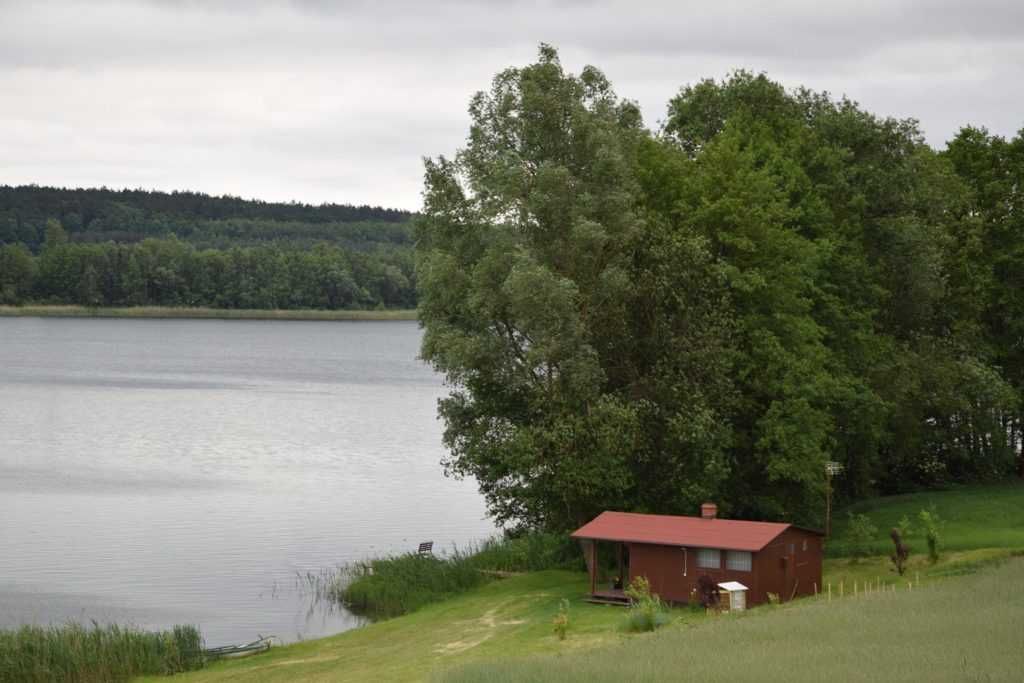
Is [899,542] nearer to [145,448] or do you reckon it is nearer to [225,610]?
[225,610]

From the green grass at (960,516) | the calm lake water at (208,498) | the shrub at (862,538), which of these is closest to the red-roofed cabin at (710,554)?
the shrub at (862,538)

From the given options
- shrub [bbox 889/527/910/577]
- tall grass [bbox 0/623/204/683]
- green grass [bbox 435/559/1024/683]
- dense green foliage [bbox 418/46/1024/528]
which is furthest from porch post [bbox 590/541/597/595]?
tall grass [bbox 0/623/204/683]

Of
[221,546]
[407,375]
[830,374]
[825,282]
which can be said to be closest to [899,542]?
[830,374]

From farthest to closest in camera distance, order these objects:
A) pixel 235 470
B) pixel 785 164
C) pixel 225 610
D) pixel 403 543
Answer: pixel 235 470
pixel 403 543
pixel 785 164
pixel 225 610

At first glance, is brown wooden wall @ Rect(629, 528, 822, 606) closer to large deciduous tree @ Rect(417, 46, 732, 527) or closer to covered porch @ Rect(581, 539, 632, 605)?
covered porch @ Rect(581, 539, 632, 605)

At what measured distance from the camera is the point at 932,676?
90.8 ft

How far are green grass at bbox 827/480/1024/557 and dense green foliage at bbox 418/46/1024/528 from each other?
3134 mm

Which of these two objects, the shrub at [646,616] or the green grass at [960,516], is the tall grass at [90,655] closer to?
the shrub at [646,616]

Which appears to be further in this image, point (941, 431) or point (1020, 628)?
point (941, 431)

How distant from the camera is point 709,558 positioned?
42625 millimetres

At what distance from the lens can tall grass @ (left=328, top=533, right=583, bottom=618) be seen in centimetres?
5069

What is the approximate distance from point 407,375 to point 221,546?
108 metres

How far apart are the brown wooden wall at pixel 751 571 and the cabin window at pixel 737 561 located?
12cm

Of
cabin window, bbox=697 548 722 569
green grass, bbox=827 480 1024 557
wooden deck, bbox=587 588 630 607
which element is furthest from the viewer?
green grass, bbox=827 480 1024 557
